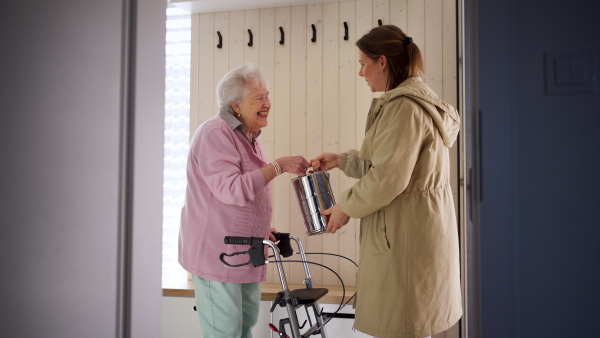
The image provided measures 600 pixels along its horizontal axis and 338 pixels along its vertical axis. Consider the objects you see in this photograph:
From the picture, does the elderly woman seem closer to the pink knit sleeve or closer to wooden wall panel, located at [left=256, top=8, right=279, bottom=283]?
the pink knit sleeve

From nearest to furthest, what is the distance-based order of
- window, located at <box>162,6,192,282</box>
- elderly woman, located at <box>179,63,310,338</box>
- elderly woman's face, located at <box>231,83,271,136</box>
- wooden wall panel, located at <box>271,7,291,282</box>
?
1. elderly woman, located at <box>179,63,310,338</box>
2. elderly woman's face, located at <box>231,83,271,136</box>
3. wooden wall panel, located at <box>271,7,291,282</box>
4. window, located at <box>162,6,192,282</box>

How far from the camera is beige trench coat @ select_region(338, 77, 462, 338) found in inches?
67.0

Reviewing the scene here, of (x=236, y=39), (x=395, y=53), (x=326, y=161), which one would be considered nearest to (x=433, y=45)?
(x=236, y=39)

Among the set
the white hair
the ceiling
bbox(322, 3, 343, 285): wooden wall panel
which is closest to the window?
the ceiling

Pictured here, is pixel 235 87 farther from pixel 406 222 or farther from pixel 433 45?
pixel 433 45

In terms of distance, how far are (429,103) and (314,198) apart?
0.59 metres

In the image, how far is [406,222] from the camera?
1.75 m

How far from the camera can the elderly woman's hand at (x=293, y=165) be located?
2303 mm

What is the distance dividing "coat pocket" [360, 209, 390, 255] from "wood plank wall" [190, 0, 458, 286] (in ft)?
5.07
